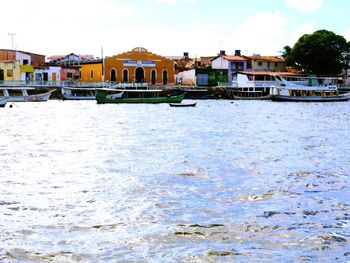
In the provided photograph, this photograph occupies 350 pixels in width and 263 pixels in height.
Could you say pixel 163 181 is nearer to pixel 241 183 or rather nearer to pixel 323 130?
pixel 241 183

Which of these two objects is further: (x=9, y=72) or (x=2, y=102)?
(x=9, y=72)

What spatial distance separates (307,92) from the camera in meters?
67.8

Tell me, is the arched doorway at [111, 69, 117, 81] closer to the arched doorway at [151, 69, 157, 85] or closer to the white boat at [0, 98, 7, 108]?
the arched doorway at [151, 69, 157, 85]

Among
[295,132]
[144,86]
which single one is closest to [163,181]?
[295,132]

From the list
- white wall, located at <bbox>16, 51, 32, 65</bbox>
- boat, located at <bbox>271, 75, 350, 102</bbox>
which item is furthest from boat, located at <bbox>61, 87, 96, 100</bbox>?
boat, located at <bbox>271, 75, 350, 102</bbox>

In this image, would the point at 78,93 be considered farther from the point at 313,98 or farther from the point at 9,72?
the point at 313,98

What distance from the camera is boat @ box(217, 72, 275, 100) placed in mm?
69938

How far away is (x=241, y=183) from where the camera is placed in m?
13.7

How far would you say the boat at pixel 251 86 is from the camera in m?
69.9

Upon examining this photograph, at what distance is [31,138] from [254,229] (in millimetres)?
17006

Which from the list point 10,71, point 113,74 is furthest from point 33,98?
point 113,74

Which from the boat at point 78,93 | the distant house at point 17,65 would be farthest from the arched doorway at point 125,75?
the distant house at point 17,65

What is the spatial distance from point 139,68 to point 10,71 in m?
15.9

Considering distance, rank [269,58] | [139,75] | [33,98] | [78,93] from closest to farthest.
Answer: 1. [33,98]
2. [78,93]
3. [139,75]
4. [269,58]
